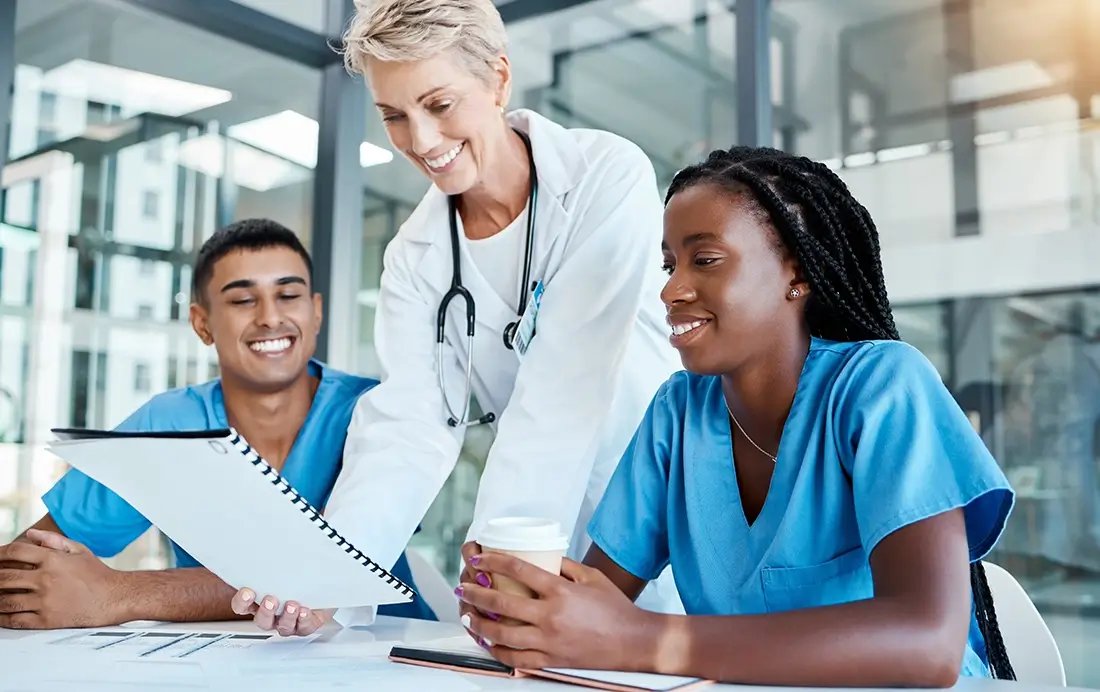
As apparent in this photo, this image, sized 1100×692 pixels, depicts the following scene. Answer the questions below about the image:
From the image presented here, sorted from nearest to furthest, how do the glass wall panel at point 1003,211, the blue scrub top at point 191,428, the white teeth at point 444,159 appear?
the white teeth at point 444,159, the blue scrub top at point 191,428, the glass wall panel at point 1003,211

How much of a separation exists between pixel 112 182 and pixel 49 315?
0.39 meters

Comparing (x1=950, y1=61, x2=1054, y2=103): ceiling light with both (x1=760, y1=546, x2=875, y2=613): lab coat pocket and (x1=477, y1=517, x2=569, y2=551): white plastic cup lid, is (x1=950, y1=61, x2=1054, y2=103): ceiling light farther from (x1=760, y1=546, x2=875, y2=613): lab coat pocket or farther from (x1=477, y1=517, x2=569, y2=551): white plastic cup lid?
(x1=477, y1=517, x2=569, y2=551): white plastic cup lid

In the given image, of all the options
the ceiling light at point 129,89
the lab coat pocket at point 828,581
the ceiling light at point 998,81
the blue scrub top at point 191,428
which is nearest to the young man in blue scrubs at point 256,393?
the blue scrub top at point 191,428

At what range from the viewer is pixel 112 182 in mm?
2639

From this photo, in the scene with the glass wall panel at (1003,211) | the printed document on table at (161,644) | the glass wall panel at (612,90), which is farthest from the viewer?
the glass wall panel at (612,90)

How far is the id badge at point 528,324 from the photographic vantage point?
151 cm

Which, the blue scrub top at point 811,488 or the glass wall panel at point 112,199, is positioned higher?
the glass wall panel at point 112,199

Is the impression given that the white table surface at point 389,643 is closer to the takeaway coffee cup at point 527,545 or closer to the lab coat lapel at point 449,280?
the takeaway coffee cup at point 527,545

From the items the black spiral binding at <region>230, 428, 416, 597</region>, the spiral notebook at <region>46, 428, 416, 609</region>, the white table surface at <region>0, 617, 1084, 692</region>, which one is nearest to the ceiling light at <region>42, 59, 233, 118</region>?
the white table surface at <region>0, 617, 1084, 692</region>

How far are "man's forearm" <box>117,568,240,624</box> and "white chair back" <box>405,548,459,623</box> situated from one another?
37 cm

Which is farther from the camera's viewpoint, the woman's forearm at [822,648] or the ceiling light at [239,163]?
the ceiling light at [239,163]

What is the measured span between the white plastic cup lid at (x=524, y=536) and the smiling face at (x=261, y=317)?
3.06 feet

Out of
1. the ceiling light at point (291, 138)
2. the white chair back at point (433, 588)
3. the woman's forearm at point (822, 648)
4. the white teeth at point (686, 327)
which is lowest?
the white chair back at point (433, 588)

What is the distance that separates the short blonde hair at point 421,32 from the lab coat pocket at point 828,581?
0.87 metres
